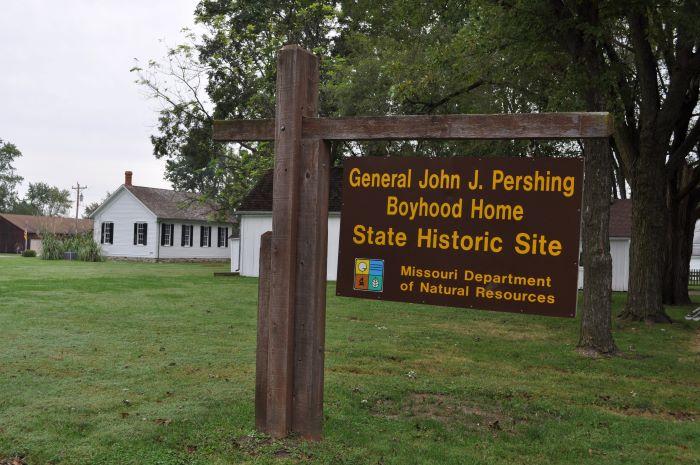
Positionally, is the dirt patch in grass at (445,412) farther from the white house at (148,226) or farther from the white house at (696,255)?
the white house at (696,255)

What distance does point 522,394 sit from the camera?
7.30 metres

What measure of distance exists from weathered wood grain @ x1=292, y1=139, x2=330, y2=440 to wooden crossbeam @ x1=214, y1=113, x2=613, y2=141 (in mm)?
268

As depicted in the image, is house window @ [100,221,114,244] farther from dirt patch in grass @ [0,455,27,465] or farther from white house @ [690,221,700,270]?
white house @ [690,221,700,270]

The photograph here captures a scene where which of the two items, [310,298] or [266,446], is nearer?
[266,446]

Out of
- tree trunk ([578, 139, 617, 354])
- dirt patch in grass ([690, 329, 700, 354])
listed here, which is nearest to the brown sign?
tree trunk ([578, 139, 617, 354])

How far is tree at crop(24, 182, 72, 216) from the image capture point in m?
100

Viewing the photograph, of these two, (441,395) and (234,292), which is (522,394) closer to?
(441,395)

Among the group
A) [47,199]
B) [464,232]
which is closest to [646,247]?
[464,232]

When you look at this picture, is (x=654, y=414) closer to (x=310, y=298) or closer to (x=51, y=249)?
(x=310, y=298)

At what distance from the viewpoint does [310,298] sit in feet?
17.2

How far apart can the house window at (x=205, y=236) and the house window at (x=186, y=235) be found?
96cm

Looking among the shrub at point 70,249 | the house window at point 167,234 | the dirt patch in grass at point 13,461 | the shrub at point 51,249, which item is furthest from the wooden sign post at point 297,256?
the house window at point 167,234

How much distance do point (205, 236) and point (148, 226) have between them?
545cm

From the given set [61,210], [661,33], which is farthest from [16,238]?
[661,33]
